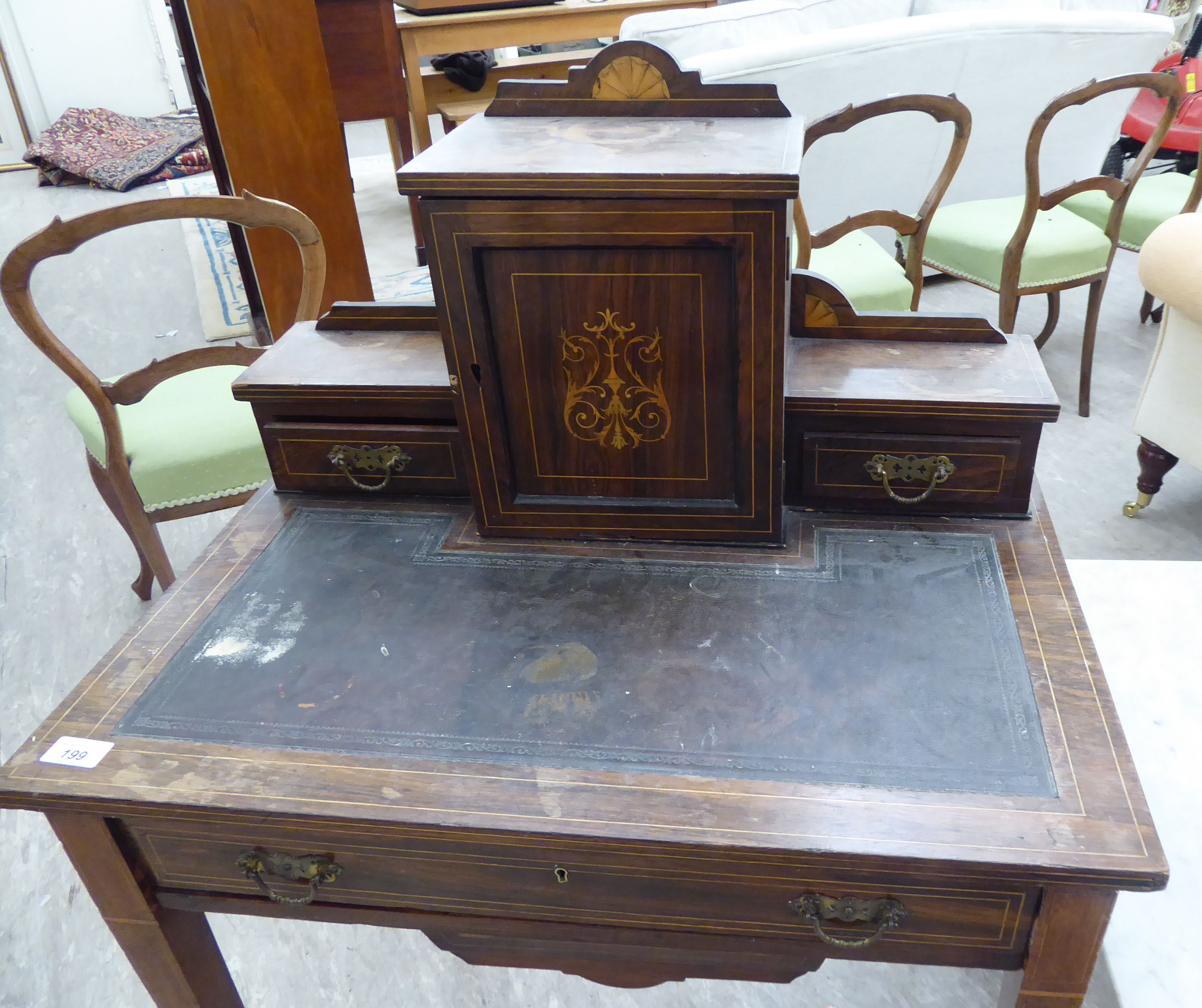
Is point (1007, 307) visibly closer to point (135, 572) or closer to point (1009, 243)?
point (1009, 243)

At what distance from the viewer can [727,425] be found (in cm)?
112

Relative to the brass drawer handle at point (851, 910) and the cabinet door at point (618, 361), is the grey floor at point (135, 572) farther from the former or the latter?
the cabinet door at point (618, 361)

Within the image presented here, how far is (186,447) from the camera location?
6.16 feet

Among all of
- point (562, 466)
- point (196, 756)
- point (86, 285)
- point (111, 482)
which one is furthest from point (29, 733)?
point (86, 285)

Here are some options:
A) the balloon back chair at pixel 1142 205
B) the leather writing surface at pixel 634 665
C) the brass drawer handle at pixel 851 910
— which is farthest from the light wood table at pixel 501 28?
the brass drawer handle at pixel 851 910

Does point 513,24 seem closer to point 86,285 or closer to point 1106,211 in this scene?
point 86,285

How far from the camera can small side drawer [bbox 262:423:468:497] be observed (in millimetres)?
1256

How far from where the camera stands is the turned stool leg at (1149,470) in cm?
220

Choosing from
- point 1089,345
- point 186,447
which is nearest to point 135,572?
point 186,447

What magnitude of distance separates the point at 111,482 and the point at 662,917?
1.45m

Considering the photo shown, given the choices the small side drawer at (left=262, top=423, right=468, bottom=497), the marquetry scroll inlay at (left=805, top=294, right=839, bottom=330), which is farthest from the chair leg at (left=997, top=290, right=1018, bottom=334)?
the small side drawer at (left=262, top=423, right=468, bottom=497)

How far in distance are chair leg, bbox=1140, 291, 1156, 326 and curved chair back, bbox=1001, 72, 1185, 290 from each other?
1.99 ft

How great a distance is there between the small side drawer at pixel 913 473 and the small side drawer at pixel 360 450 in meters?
0.45

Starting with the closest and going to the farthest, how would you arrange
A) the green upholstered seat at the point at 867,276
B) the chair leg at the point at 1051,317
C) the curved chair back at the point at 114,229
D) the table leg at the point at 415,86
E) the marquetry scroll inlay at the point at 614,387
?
the marquetry scroll inlay at the point at 614,387, the curved chair back at the point at 114,229, the green upholstered seat at the point at 867,276, the chair leg at the point at 1051,317, the table leg at the point at 415,86
